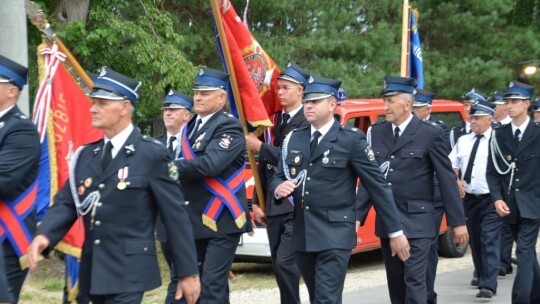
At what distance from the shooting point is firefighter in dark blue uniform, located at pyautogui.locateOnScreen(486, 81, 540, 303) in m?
9.27

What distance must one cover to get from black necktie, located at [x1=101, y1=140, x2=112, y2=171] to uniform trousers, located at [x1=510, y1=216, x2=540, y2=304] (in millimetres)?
4725

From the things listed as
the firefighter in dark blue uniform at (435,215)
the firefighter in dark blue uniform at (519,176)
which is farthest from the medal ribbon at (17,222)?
the firefighter in dark blue uniform at (519,176)

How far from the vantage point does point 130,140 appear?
18.4 feet

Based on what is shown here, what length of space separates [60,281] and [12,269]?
4.72m

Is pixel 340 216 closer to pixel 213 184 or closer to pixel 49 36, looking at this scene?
pixel 213 184

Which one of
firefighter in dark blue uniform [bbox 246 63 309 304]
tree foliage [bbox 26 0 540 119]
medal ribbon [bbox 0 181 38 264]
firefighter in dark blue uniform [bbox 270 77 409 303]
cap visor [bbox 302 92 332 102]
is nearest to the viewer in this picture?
medal ribbon [bbox 0 181 38 264]

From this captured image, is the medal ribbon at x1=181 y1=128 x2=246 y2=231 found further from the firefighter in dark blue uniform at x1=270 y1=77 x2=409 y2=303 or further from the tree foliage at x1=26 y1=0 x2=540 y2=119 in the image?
the tree foliage at x1=26 y1=0 x2=540 y2=119

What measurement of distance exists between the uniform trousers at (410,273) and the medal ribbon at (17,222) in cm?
308

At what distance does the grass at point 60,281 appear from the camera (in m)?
9.91

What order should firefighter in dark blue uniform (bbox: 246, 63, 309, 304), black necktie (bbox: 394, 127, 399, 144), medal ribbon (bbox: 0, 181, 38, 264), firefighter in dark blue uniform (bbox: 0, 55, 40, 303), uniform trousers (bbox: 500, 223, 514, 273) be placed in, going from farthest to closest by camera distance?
uniform trousers (bbox: 500, 223, 514, 273) → firefighter in dark blue uniform (bbox: 246, 63, 309, 304) → black necktie (bbox: 394, 127, 399, 144) → medal ribbon (bbox: 0, 181, 38, 264) → firefighter in dark blue uniform (bbox: 0, 55, 40, 303)

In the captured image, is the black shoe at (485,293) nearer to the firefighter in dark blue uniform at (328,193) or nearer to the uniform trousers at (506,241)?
the uniform trousers at (506,241)

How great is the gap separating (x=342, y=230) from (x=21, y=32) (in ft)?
13.8

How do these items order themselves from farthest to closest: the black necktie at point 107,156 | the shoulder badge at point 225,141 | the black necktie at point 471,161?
the black necktie at point 471,161, the shoulder badge at point 225,141, the black necktie at point 107,156

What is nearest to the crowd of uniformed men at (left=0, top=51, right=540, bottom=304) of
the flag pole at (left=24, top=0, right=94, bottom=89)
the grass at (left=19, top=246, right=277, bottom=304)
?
the flag pole at (left=24, top=0, right=94, bottom=89)
